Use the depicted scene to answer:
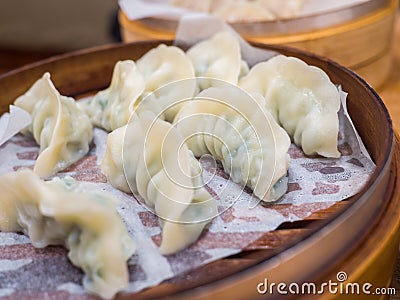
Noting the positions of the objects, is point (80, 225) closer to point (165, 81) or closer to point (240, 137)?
point (240, 137)

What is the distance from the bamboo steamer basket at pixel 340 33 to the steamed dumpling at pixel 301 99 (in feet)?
1.33

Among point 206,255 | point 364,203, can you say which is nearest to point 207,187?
point 206,255

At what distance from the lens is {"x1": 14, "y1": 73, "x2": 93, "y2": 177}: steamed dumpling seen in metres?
1.48

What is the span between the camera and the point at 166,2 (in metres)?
2.38

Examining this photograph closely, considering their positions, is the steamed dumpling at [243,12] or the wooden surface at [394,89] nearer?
the wooden surface at [394,89]

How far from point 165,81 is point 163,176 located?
0.50 meters

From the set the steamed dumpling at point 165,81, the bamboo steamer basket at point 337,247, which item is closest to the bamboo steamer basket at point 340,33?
the steamed dumpling at point 165,81

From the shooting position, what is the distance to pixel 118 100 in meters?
1.63

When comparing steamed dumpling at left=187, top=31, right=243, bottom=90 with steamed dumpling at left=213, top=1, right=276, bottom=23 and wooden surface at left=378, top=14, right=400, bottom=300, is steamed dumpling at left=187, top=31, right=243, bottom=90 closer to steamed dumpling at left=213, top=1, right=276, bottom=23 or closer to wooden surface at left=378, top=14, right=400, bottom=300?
steamed dumpling at left=213, top=1, right=276, bottom=23

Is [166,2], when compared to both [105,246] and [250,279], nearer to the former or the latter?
[105,246]

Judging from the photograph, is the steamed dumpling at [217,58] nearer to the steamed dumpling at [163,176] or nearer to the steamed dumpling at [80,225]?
the steamed dumpling at [163,176]

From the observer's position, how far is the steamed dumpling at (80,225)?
3.33 feet

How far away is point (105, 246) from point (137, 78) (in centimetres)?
69

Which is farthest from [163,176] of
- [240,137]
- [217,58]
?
[217,58]
